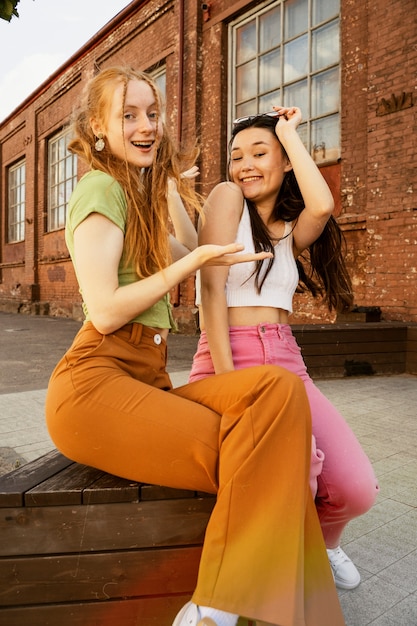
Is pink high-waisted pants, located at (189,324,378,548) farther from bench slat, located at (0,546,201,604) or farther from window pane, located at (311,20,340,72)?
window pane, located at (311,20,340,72)

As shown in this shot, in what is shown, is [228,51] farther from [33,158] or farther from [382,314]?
[33,158]

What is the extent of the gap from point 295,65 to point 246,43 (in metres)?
1.39

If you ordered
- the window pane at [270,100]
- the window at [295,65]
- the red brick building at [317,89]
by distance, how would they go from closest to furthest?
the red brick building at [317,89] → the window at [295,65] → the window pane at [270,100]

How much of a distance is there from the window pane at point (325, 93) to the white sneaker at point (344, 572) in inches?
269

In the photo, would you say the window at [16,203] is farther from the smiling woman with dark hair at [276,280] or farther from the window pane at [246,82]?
the smiling woman with dark hair at [276,280]

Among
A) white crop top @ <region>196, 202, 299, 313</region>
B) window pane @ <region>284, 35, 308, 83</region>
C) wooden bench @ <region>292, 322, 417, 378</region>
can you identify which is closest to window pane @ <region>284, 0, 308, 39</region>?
window pane @ <region>284, 35, 308, 83</region>

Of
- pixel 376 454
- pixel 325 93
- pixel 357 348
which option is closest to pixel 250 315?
pixel 376 454

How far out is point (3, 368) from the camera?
626 centimetres

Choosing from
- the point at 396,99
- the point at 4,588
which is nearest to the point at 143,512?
the point at 4,588

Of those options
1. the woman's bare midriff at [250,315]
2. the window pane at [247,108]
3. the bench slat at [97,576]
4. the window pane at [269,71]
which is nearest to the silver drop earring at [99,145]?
the woman's bare midriff at [250,315]

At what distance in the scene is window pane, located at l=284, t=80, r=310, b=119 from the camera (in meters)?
7.97

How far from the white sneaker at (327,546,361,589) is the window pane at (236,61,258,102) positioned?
848 centimetres

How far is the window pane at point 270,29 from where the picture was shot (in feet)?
27.7

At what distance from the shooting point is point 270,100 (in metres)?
8.71
